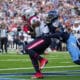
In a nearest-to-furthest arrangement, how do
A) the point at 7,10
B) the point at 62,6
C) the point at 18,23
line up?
the point at 18,23 → the point at 62,6 → the point at 7,10

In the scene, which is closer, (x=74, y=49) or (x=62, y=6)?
(x=74, y=49)

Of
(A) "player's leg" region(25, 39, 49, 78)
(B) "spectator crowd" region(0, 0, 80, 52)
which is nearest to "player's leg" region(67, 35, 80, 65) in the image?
(A) "player's leg" region(25, 39, 49, 78)

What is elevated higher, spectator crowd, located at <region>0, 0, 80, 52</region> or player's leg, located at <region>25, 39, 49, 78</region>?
player's leg, located at <region>25, 39, 49, 78</region>

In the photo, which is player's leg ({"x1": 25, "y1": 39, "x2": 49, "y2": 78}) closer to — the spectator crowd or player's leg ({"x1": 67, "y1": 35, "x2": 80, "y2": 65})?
player's leg ({"x1": 67, "y1": 35, "x2": 80, "y2": 65})

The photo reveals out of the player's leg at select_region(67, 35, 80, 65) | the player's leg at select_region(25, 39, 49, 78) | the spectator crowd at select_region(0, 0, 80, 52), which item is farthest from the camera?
the spectator crowd at select_region(0, 0, 80, 52)

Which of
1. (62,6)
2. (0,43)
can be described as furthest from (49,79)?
(62,6)

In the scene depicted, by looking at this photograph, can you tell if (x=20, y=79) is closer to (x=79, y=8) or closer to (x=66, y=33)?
(x=66, y=33)

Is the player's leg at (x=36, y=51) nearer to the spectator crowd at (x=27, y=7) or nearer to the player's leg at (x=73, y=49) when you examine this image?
the player's leg at (x=73, y=49)

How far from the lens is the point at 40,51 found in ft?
33.9

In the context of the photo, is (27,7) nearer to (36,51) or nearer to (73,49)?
(36,51)

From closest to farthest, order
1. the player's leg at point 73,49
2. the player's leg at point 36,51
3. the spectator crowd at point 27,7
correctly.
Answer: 1. the player's leg at point 73,49
2. the player's leg at point 36,51
3. the spectator crowd at point 27,7

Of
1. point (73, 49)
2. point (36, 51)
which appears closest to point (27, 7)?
point (36, 51)

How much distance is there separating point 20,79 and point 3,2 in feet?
87.7

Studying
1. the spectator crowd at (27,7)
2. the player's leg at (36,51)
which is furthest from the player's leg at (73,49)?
the spectator crowd at (27,7)
